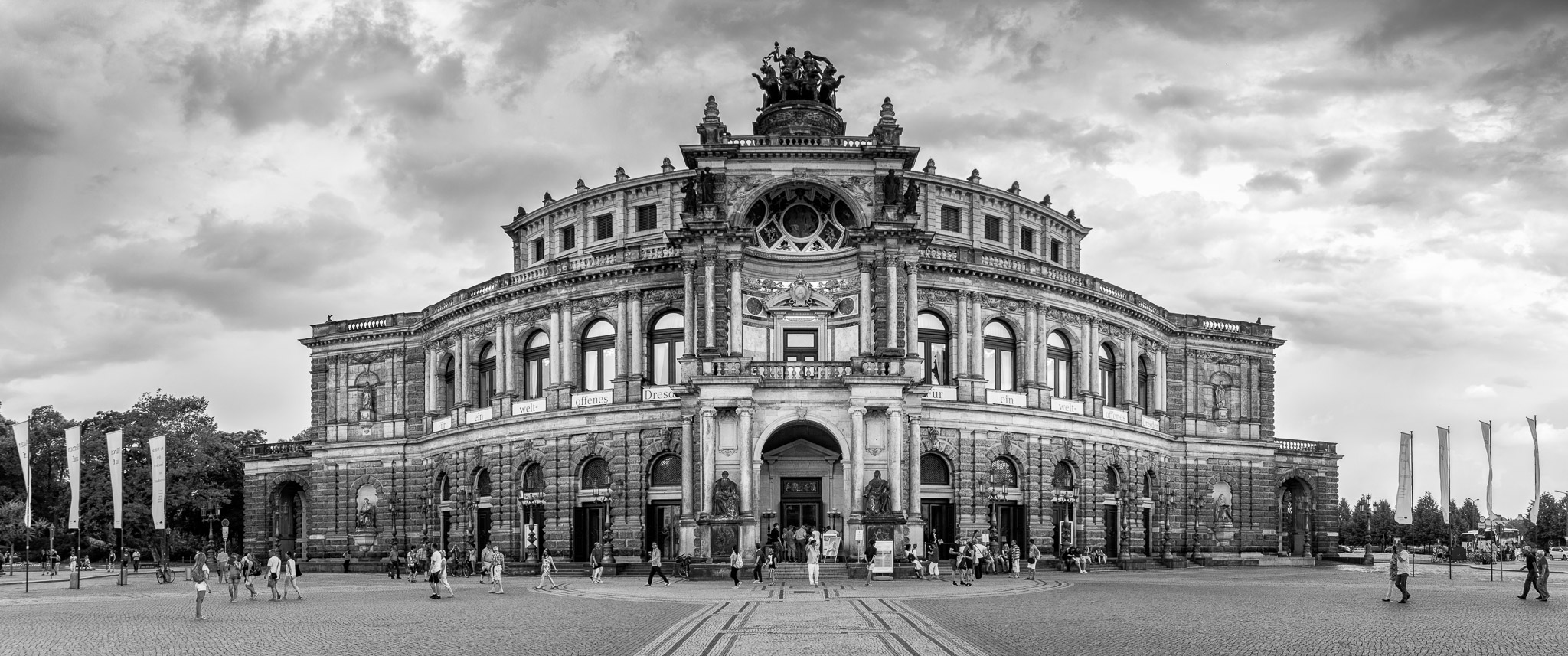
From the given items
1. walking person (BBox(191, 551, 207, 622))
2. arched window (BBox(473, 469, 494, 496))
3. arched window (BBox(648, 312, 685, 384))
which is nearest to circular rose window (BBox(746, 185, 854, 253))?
arched window (BBox(648, 312, 685, 384))

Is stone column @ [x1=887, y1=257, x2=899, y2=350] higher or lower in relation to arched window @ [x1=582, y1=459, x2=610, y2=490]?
higher

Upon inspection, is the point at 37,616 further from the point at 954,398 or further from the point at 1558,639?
the point at 954,398

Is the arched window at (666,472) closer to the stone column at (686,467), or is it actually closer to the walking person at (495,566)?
the stone column at (686,467)

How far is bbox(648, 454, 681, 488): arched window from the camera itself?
241 ft

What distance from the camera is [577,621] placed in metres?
37.3

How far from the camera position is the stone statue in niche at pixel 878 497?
208ft

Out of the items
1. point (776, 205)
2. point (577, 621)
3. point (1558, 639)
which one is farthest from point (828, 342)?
point (1558, 639)

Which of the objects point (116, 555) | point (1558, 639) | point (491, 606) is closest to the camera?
point (1558, 639)

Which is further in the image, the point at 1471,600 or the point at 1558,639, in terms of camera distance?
the point at 1471,600

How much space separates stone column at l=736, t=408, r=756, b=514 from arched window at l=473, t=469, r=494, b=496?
2101cm

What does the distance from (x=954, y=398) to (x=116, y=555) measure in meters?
67.9

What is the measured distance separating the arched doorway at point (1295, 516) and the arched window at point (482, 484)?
1812 inches

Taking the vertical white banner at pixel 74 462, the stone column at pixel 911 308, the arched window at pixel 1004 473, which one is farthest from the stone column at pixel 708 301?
the vertical white banner at pixel 74 462

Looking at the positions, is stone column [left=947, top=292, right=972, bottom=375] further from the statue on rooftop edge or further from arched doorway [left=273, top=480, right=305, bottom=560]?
arched doorway [left=273, top=480, right=305, bottom=560]
